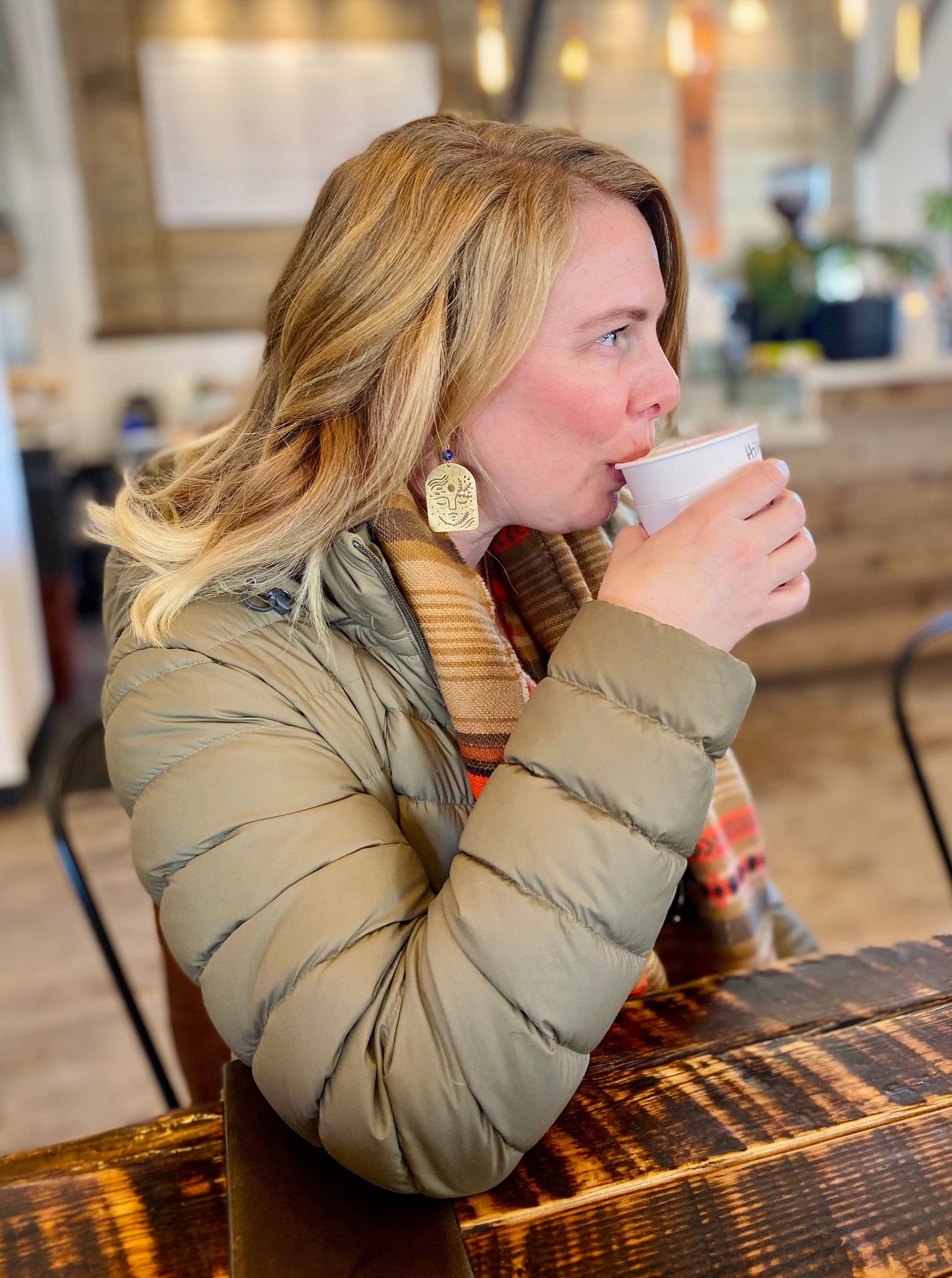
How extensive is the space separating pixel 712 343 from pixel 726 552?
334 cm

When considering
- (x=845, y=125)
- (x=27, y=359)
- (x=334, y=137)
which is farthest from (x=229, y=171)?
(x=845, y=125)

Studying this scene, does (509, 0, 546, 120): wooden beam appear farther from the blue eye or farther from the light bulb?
the blue eye

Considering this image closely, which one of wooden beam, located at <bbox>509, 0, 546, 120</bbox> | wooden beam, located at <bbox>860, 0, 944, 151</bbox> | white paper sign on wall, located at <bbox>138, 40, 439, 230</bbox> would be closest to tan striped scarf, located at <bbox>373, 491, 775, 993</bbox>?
white paper sign on wall, located at <bbox>138, 40, 439, 230</bbox>

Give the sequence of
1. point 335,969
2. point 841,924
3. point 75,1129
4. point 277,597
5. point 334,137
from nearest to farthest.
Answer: point 335,969 < point 277,597 < point 75,1129 < point 841,924 < point 334,137

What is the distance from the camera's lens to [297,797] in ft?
2.48

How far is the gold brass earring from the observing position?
95 cm

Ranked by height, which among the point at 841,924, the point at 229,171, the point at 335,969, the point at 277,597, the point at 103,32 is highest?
the point at 103,32

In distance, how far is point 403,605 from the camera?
89 cm

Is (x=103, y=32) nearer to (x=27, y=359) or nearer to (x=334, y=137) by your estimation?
(x=334, y=137)

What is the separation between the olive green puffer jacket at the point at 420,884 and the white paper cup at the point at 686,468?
104mm

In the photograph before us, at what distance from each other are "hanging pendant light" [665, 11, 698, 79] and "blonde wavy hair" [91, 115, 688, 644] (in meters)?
3.97

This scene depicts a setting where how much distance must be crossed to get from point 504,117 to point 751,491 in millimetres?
6683

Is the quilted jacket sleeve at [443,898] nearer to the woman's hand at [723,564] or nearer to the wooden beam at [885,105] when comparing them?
the woman's hand at [723,564]

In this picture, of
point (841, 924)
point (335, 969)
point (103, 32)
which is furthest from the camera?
point (103, 32)
